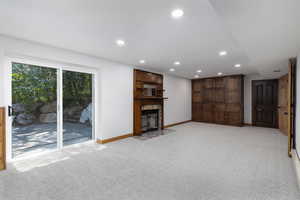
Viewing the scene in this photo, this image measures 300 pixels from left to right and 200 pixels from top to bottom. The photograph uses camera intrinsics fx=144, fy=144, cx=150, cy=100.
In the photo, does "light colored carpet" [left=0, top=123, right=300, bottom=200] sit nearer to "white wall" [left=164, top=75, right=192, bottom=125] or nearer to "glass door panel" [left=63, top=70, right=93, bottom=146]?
"glass door panel" [left=63, top=70, right=93, bottom=146]

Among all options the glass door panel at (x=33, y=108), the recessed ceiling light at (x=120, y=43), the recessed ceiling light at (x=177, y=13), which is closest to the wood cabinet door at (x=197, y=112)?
the recessed ceiling light at (x=120, y=43)

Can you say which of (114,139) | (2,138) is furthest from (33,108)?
(114,139)

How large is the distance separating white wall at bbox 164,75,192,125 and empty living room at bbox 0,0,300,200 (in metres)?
1.65

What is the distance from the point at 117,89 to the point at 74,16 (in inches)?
108

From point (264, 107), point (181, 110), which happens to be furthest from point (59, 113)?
point (264, 107)

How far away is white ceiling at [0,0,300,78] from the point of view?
1644mm

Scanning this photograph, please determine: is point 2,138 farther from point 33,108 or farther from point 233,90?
point 233,90

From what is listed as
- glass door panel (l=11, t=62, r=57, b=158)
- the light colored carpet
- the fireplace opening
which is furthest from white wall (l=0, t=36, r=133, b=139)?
the light colored carpet

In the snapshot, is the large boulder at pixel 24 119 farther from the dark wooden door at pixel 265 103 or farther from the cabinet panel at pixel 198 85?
the dark wooden door at pixel 265 103

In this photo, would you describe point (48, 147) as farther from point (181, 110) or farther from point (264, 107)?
point (264, 107)

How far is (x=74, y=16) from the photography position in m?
2.04

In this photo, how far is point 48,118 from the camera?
348 centimetres

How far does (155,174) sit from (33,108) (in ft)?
10.0

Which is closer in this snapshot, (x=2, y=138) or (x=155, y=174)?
(x=155, y=174)
